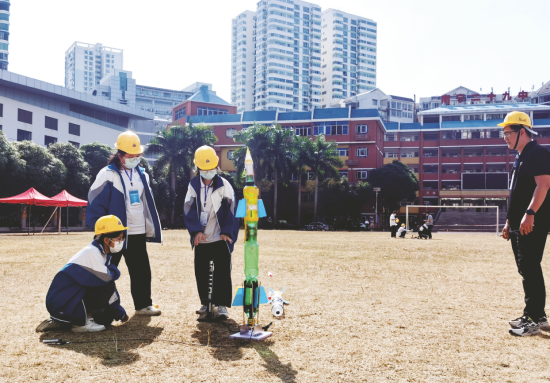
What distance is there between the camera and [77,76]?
160375 mm

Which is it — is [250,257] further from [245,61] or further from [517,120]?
[245,61]

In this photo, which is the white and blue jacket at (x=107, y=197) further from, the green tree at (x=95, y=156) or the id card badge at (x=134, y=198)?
the green tree at (x=95, y=156)

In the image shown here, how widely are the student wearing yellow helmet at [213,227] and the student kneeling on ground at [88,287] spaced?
0.97 m

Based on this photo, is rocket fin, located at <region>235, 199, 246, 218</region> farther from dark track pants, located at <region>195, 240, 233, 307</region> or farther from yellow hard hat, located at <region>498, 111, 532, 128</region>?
yellow hard hat, located at <region>498, 111, 532, 128</region>

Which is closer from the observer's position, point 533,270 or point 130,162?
point 533,270

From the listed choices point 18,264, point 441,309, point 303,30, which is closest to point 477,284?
point 441,309

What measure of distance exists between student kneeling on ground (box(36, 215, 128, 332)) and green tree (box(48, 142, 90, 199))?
43.2 m

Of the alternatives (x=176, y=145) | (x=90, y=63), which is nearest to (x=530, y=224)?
(x=176, y=145)

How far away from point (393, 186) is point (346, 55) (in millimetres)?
91734

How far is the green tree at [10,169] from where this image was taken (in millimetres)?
38656

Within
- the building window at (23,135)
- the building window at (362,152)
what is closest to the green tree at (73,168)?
the building window at (23,135)

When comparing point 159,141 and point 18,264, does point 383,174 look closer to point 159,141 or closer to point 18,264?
point 159,141

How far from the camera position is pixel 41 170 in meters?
41.3

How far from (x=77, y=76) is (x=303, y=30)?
2963 inches
